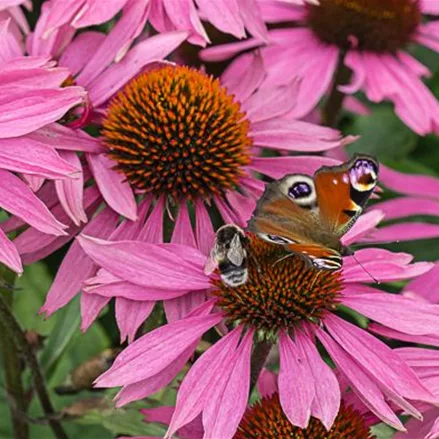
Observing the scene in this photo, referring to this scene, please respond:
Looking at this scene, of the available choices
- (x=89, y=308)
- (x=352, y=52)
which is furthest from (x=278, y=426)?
(x=352, y=52)

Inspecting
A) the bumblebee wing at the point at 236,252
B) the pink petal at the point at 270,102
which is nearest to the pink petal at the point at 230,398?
the bumblebee wing at the point at 236,252

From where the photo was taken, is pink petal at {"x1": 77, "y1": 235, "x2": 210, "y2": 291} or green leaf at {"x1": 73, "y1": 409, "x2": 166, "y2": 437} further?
green leaf at {"x1": 73, "y1": 409, "x2": 166, "y2": 437}

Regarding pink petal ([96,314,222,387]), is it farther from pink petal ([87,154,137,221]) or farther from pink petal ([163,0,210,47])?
pink petal ([163,0,210,47])

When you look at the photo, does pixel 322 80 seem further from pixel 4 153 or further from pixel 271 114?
pixel 4 153

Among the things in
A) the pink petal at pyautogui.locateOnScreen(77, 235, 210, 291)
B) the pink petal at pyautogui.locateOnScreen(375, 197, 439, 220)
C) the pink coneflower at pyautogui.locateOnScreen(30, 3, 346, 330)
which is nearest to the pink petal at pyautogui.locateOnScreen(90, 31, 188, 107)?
the pink coneflower at pyautogui.locateOnScreen(30, 3, 346, 330)

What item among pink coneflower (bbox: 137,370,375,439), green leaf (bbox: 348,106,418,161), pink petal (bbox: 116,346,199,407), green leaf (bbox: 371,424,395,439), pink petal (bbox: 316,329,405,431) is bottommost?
green leaf (bbox: 348,106,418,161)

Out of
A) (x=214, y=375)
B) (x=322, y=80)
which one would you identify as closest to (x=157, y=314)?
(x=214, y=375)

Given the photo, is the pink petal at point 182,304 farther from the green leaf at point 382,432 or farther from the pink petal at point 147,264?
the green leaf at point 382,432
